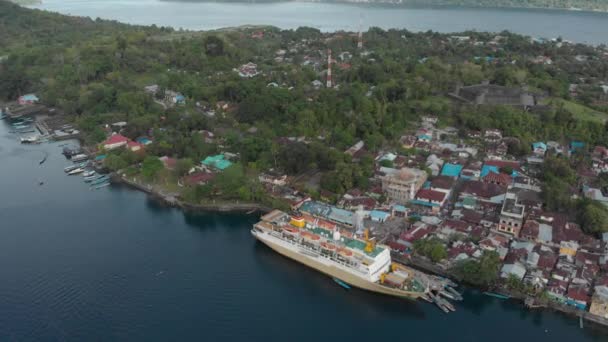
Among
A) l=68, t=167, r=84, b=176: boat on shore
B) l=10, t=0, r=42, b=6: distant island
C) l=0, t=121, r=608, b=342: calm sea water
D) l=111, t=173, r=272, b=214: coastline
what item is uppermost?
l=10, t=0, r=42, b=6: distant island

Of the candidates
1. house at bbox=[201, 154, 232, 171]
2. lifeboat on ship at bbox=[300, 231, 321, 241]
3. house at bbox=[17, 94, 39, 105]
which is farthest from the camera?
house at bbox=[17, 94, 39, 105]

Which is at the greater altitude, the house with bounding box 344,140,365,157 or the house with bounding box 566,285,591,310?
the house with bounding box 344,140,365,157

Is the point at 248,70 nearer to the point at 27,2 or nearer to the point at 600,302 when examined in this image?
the point at 600,302

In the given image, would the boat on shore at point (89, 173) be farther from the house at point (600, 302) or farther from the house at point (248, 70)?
the house at point (600, 302)

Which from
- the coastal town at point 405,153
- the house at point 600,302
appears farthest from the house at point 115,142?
the house at point 600,302

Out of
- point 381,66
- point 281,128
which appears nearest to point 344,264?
point 281,128

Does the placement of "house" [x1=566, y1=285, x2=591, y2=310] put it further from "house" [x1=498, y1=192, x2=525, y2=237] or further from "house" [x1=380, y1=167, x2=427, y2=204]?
"house" [x1=380, y1=167, x2=427, y2=204]

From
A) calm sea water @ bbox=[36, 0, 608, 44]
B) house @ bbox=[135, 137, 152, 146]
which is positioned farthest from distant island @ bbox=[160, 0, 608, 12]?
house @ bbox=[135, 137, 152, 146]

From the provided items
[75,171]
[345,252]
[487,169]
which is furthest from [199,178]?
[487,169]
